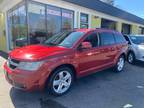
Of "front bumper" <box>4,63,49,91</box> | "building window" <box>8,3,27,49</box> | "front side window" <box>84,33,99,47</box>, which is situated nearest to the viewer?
"front bumper" <box>4,63,49,91</box>

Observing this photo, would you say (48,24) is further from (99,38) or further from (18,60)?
(18,60)

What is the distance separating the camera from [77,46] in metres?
4.96

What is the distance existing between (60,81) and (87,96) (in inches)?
33.7

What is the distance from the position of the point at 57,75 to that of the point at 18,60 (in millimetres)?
1077

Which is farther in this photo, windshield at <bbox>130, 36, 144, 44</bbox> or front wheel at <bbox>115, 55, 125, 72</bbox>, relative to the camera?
windshield at <bbox>130, 36, 144, 44</bbox>

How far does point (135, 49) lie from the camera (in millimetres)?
9211

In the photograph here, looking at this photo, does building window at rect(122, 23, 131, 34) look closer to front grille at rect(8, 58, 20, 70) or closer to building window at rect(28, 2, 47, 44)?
building window at rect(28, 2, 47, 44)

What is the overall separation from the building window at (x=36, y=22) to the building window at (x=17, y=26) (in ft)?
1.08

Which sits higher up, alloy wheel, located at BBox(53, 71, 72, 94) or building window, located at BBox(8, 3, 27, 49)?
building window, located at BBox(8, 3, 27, 49)

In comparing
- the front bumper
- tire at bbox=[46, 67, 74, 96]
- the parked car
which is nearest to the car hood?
the front bumper

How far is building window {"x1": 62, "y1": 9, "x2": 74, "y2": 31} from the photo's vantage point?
36.8 feet

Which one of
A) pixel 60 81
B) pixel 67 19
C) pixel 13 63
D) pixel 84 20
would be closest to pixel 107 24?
pixel 84 20

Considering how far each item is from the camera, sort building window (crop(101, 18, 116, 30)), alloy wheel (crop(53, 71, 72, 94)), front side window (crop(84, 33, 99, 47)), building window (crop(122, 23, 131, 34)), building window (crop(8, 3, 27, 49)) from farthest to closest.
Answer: building window (crop(122, 23, 131, 34)) → building window (crop(101, 18, 116, 30)) → building window (crop(8, 3, 27, 49)) → front side window (crop(84, 33, 99, 47)) → alloy wheel (crop(53, 71, 72, 94))

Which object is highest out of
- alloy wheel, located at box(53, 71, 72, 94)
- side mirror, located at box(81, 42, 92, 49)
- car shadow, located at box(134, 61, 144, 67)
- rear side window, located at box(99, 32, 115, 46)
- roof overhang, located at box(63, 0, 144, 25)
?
roof overhang, located at box(63, 0, 144, 25)
